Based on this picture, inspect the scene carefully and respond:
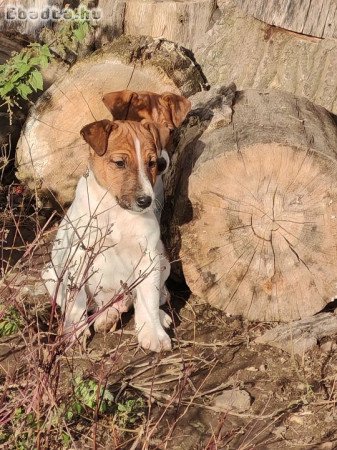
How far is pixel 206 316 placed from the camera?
6461 mm

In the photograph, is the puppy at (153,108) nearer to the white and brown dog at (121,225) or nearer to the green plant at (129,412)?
the white and brown dog at (121,225)

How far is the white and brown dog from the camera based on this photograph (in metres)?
5.59

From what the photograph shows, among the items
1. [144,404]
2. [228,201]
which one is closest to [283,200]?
[228,201]

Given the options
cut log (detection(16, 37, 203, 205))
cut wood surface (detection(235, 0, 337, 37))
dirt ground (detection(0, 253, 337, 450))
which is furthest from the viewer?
cut log (detection(16, 37, 203, 205))

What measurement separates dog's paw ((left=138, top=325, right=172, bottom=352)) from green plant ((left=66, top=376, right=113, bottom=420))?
980 millimetres

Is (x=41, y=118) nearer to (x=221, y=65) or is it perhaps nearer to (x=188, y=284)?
(x=221, y=65)

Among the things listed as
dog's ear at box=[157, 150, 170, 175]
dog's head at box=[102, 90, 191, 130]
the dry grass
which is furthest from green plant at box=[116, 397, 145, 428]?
dog's head at box=[102, 90, 191, 130]

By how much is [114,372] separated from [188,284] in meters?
1.12

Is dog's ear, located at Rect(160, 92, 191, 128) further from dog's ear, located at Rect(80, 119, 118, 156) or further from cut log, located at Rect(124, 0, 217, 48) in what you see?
cut log, located at Rect(124, 0, 217, 48)

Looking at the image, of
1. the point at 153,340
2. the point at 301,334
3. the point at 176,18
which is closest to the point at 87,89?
the point at 176,18

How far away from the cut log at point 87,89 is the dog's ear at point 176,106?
0.77 metres

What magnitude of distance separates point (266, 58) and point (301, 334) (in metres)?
2.42

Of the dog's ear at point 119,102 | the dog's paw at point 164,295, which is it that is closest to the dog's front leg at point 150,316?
the dog's paw at point 164,295

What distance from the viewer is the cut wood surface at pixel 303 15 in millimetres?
6699
